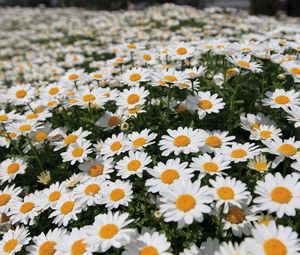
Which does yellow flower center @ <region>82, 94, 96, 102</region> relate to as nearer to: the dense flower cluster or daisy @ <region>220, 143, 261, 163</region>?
the dense flower cluster

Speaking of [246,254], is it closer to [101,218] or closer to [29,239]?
[101,218]

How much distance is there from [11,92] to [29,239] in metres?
2.20

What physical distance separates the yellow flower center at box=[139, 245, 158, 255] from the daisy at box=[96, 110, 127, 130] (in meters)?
1.44

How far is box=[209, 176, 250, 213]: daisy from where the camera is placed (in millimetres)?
2262

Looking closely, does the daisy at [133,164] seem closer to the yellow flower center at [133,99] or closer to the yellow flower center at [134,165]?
the yellow flower center at [134,165]

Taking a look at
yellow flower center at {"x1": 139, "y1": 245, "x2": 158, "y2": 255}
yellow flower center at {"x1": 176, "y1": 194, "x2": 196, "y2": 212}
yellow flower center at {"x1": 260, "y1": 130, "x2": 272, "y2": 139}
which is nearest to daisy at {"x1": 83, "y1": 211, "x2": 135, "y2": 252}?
yellow flower center at {"x1": 139, "y1": 245, "x2": 158, "y2": 255}

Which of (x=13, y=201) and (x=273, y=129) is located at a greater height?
(x=273, y=129)

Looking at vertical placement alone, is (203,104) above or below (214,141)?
above

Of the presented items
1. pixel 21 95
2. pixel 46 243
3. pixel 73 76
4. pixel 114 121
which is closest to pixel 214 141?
pixel 114 121

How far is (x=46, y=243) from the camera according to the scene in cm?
262

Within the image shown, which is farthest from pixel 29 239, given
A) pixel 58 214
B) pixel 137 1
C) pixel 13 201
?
pixel 137 1

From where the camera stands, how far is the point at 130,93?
3533mm

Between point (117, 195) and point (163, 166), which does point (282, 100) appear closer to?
point (163, 166)

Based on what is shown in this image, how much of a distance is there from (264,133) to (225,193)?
2.98 ft
